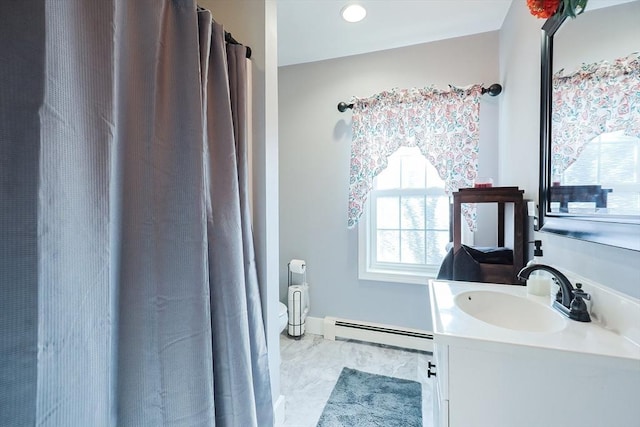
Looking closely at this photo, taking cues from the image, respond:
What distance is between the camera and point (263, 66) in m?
1.29

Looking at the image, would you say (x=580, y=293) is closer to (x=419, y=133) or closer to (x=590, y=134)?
(x=590, y=134)

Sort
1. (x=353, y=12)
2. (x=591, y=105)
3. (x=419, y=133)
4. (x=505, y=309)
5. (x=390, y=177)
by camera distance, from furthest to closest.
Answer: (x=390, y=177), (x=419, y=133), (x=353, y=12), (x=505, y=309), (x=591, y=105)

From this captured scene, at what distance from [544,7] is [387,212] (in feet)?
5.19

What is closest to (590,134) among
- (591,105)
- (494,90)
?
(591,105)

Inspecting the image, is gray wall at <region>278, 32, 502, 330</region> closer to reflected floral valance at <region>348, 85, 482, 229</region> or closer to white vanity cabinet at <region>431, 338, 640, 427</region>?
reflected floral valance at <region>348, 85, 482, 229</region>

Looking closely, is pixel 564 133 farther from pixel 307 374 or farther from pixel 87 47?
pixel 307 374

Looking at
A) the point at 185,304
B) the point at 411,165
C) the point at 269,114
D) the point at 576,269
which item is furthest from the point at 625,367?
the point at 411,165

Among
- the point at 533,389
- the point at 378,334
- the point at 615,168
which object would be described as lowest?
the point at 378,334

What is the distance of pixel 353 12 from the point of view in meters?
1.79

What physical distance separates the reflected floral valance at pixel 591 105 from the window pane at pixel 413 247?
48.4 inches

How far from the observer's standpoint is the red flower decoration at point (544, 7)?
1033 mm

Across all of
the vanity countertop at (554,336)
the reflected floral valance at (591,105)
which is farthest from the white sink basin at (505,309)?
the reflected floral valance at (591,105)

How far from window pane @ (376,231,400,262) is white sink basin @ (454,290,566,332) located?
127 cm

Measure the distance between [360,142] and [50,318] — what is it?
2085mm
